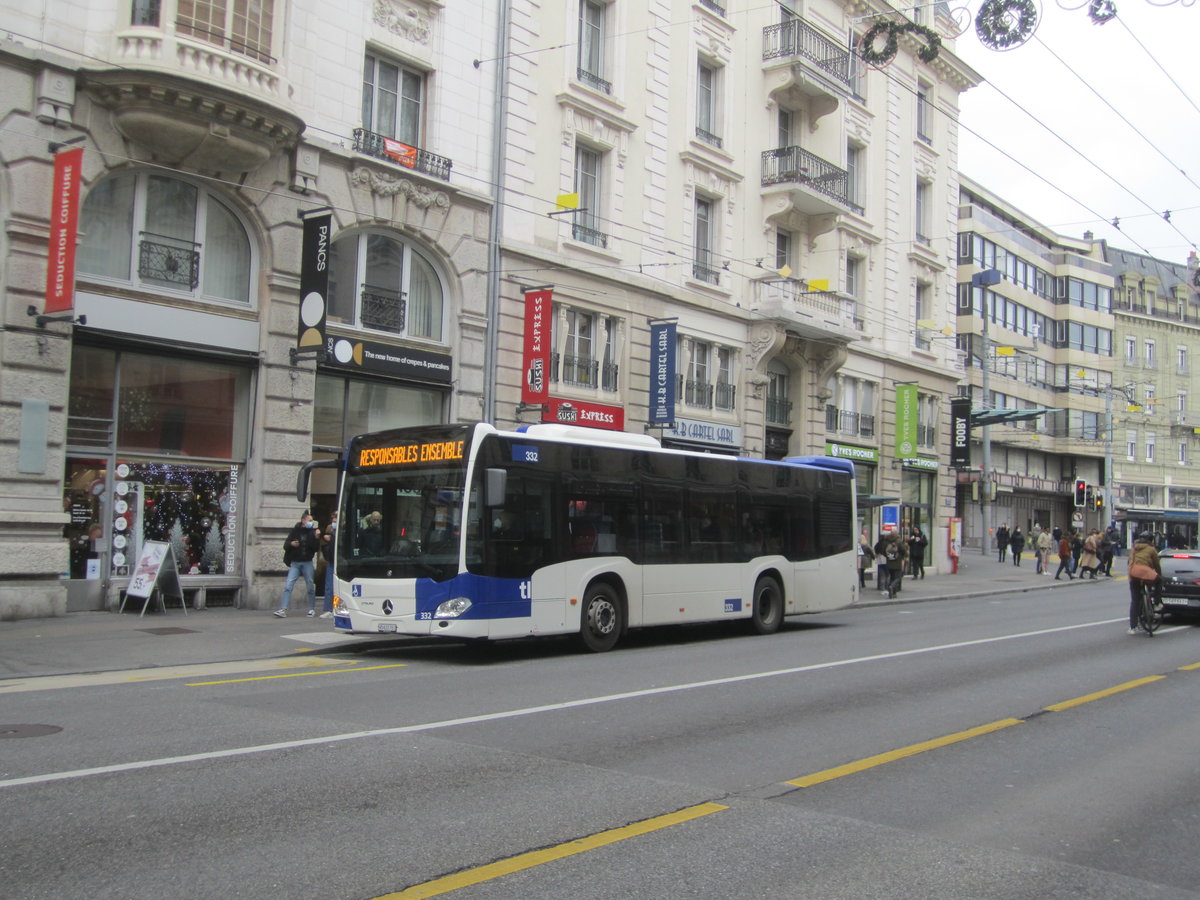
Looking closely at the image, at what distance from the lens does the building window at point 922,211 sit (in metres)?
40.0

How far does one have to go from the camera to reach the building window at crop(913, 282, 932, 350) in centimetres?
3950

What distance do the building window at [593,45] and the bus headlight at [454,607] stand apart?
1599 cm

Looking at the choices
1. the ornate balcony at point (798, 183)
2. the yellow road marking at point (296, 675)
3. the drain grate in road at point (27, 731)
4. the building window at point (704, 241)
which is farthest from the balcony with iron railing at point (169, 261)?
the ornate balcony at point (798, 183)

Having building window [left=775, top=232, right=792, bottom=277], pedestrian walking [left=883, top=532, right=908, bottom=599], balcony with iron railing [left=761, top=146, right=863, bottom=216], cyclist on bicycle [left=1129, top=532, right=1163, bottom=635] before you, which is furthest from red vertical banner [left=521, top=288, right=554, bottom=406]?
cyclist on bicycle [left=1129, top=532, right=1163, bottom=635]

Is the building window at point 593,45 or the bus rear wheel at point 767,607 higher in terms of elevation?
the building window at point 593,45

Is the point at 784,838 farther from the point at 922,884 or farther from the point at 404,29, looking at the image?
the point at 404,29

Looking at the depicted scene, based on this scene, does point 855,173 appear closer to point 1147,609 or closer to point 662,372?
point 662,372

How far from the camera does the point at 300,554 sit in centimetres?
1769

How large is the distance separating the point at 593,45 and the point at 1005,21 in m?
15.2

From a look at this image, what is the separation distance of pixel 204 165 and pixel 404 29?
553cm

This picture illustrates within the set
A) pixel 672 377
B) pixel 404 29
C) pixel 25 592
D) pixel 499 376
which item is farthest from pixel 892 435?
pixel 25 592

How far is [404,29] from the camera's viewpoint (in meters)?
21.3

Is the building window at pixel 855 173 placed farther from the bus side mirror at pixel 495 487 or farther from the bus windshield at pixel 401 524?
the bus side mirror at pixel 495 487

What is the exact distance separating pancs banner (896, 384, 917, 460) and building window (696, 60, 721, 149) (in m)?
12.2
